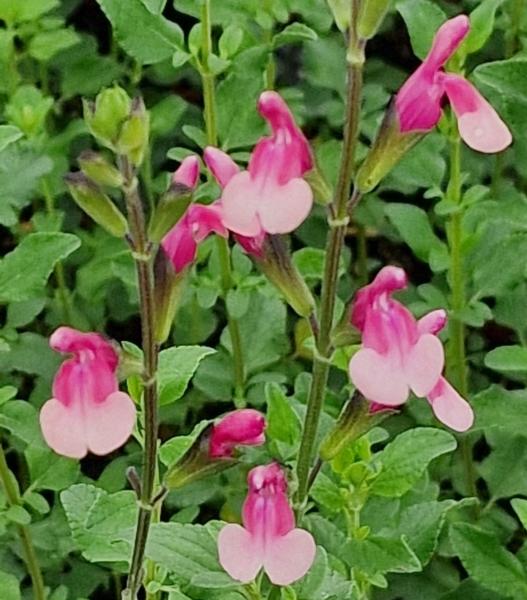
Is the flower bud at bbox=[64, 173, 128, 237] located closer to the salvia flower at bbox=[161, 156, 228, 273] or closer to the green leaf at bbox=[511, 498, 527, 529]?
the salvia flower at bbox=[161, 156, 228, 273]

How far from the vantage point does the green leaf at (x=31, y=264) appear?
162cm

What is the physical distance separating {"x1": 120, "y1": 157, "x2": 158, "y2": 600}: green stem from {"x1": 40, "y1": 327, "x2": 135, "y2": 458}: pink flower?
0.04 meters

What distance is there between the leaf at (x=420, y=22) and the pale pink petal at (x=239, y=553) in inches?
33.7

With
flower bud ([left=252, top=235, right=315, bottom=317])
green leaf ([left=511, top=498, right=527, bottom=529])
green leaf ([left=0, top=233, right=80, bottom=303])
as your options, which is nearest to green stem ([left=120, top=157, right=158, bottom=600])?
flower bud ([left=252, top=235, right=315, bottom=317])

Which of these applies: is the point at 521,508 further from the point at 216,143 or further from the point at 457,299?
the point at 216,143

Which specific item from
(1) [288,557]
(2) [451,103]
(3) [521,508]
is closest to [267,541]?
(1) [288,557]

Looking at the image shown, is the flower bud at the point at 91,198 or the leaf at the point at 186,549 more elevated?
the flower bud at the point at 91,198

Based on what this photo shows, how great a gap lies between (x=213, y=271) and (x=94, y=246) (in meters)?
0.28

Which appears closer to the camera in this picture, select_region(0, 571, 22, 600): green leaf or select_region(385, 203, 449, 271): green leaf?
select_region(0, 571, 22, 600): green leaf

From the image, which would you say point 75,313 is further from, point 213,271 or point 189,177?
point 189,177

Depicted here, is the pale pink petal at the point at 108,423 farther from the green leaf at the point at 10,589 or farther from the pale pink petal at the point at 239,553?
the green leaf at the point at 10,589

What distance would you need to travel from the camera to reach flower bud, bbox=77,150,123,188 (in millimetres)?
1159

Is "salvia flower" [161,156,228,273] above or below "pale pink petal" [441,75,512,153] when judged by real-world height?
below

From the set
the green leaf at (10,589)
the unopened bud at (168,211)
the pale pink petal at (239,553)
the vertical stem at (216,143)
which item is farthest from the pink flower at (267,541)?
the vertical stem at (216,143)
